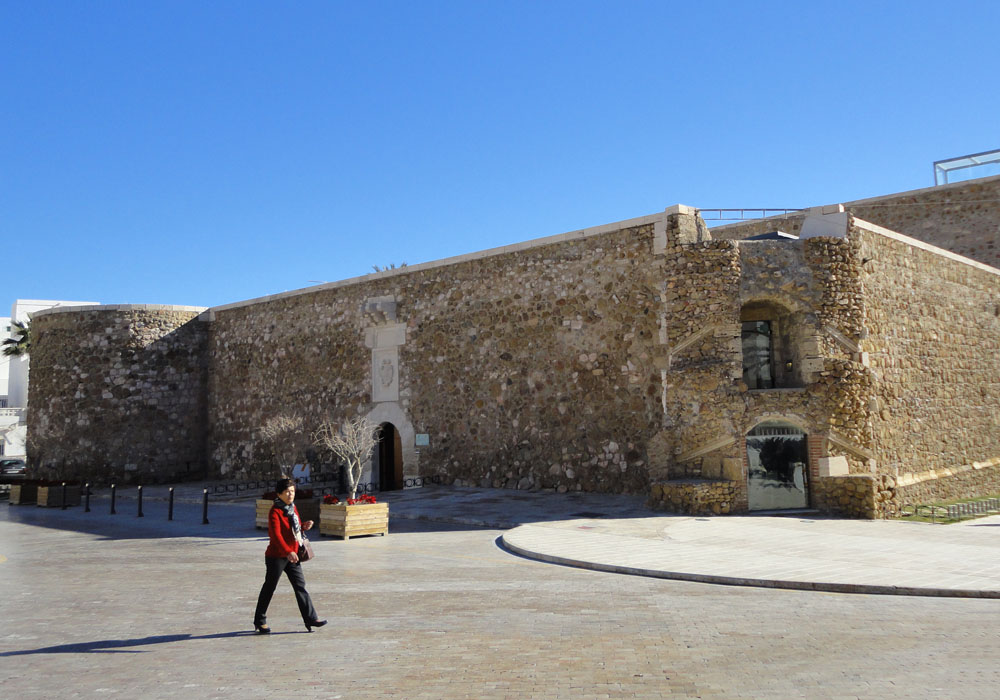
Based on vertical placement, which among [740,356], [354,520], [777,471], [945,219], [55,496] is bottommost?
[354,520]

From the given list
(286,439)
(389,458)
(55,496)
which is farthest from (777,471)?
(55,496)

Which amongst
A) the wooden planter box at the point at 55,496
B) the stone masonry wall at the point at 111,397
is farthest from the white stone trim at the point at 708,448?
the stone masonry wall at the point at 111,397

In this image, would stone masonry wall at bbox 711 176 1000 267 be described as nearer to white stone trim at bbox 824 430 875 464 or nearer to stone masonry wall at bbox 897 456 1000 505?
stone masonry wall at bbox 897 456 1000 505

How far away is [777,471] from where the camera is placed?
49.4ft

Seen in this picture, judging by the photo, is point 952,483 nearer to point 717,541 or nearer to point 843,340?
point 843,340

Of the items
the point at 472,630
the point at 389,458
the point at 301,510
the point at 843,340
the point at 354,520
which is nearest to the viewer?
the point at 472,630

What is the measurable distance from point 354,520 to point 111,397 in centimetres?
1628

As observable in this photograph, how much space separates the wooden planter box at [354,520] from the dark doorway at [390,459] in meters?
8.09

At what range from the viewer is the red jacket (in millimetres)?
6738

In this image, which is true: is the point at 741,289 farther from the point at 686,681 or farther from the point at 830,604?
the point at 686,681

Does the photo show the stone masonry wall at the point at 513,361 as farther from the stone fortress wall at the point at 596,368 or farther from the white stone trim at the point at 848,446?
the white stone trim at the point at 848,446

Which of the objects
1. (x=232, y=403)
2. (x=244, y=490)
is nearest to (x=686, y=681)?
(x=244, y=490)

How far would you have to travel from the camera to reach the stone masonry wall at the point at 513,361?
17.1 metres

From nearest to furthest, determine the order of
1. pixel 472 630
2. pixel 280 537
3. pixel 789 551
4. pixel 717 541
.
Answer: pixel 472 630, pixel 280 537, pixel 789 551, pixel 717 541
